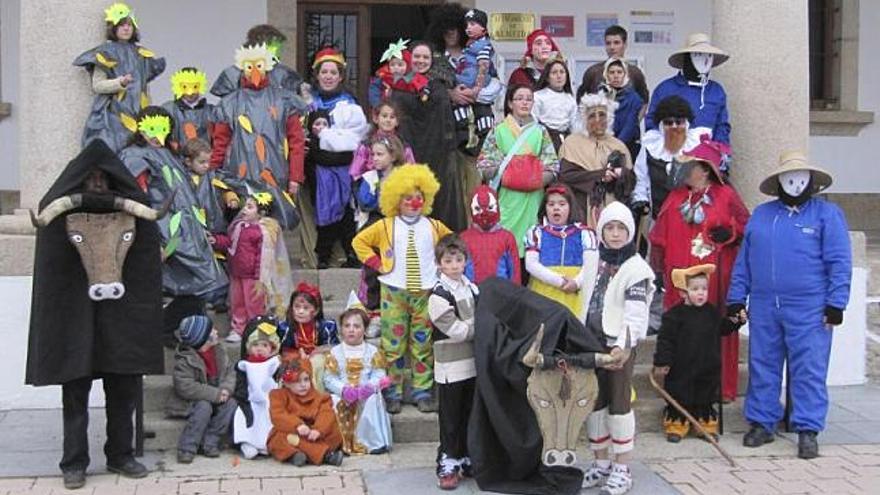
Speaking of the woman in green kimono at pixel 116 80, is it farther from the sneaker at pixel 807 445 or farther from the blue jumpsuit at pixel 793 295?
the sneaker at pixel 807 445

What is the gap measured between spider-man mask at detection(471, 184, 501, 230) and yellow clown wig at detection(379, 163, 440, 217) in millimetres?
288

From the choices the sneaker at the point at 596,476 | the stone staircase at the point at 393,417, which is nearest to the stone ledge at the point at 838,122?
the stone staircase at the point at 393,417

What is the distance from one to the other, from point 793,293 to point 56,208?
4173 mm

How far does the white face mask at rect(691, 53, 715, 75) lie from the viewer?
310 inches

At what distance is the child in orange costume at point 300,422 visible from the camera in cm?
632

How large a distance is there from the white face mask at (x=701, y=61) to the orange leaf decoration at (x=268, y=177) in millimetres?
2981

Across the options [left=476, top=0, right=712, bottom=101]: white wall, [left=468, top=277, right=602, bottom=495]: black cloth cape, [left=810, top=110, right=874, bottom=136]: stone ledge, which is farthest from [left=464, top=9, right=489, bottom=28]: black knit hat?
[left=810, top=110, right=874, bottom=136]: stone ledge

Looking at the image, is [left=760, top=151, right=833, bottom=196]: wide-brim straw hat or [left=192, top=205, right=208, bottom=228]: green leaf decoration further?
[left=192, top=205, right=208, bottom=228]: green leaf decoration

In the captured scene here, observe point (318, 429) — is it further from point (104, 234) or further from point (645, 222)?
point (645, 222)

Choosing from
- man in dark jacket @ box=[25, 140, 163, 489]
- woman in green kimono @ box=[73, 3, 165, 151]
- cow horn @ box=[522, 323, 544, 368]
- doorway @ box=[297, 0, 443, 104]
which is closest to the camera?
cow horn @ box=[522, 323, 544, 368]

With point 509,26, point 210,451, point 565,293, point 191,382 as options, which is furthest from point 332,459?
point 509,26

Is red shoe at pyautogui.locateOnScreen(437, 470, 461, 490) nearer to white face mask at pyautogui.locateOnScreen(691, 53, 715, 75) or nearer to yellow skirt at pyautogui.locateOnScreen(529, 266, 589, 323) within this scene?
yellow skirt at pyautogui.locateOnScreen(529, 266, 589, 323)

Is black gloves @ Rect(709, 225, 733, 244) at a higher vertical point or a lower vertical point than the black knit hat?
lower

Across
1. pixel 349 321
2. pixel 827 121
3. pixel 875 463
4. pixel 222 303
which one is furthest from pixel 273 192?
pixel 827 121
